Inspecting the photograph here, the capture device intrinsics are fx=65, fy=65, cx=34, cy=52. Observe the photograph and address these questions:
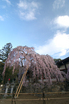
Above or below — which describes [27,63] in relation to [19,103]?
above

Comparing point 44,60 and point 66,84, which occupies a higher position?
point 44,60

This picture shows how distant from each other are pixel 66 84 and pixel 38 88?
3554 millimetres

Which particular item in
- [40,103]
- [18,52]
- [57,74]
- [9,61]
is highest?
[18,52]

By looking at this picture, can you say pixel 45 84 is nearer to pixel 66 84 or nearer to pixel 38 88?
pixel 38 88

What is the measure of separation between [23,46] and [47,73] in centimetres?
448

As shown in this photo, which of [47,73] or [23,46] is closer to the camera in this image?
[47,73]

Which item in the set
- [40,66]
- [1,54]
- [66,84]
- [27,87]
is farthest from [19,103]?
[1,54]

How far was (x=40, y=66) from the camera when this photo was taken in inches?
312

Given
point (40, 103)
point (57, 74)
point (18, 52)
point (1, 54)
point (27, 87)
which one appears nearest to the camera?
point (40, 103)

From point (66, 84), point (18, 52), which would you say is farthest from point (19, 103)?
point (66, 84)

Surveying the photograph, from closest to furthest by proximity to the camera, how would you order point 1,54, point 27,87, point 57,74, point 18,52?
point 18,52, point 57,74, point 27,87, point 1,54

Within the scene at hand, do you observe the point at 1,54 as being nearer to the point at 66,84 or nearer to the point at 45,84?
the point at 45,84

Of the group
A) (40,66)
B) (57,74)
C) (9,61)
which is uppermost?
(9,61)

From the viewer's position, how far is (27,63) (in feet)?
25.3
